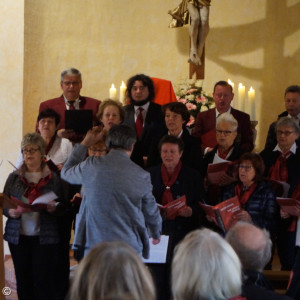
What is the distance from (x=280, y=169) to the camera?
16.5 ft

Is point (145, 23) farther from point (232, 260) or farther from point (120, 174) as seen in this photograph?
point (232, 260)

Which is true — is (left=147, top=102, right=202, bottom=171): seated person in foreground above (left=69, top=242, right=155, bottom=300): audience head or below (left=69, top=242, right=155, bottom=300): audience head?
above

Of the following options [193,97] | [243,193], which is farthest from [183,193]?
[193,97]

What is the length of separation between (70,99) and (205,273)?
3.27 meters

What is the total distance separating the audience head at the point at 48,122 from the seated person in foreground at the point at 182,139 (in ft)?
2.38

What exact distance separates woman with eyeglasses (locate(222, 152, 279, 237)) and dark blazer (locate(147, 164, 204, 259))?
28cm

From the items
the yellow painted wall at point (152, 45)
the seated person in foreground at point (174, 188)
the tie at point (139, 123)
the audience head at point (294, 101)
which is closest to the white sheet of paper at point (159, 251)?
the seated person in foreground at point (174, 188)

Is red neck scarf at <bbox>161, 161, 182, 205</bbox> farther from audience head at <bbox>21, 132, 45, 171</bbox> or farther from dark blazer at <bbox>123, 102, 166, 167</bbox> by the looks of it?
audience head at <bbox>21, 132, 45, 171</bbox>

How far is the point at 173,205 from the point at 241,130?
1.13 meters

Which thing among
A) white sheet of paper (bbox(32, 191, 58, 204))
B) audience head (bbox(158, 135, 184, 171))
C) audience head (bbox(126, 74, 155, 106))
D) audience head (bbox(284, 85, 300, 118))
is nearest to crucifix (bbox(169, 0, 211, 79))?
audience head (bbox(284, 85, 300, 118))

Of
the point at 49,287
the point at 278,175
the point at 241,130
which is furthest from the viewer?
the point at 241,130

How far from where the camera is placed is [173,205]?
4652 millimetres

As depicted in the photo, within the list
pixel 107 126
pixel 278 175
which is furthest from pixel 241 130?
pixel 107 126

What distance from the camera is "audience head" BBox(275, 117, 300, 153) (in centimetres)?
500
